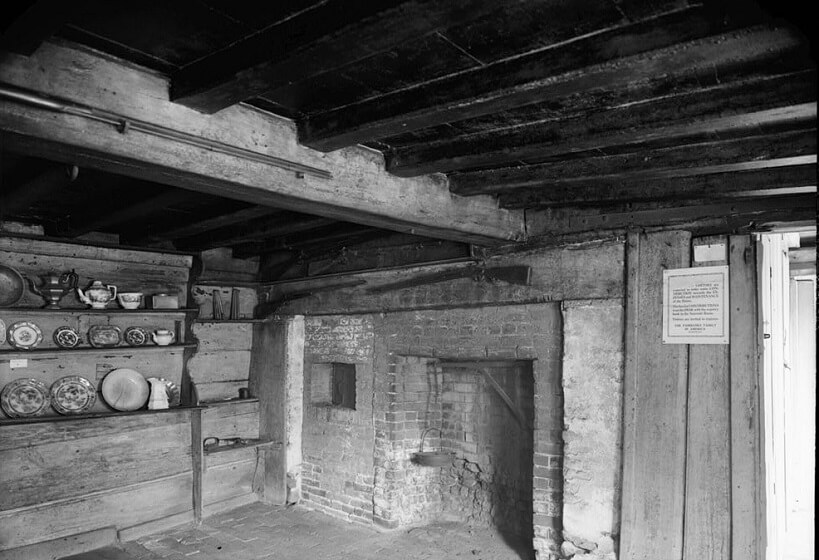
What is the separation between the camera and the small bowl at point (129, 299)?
4898mm

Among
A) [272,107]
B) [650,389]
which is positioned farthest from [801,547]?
[272,107]

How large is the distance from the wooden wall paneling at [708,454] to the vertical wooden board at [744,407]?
4cm

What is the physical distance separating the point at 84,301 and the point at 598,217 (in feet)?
12.8

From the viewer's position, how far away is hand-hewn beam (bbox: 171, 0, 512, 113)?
4.85ft

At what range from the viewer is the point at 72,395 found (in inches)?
182

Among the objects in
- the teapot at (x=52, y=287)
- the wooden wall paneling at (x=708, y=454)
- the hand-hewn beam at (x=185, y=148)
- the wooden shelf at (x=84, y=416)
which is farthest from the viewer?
the teapot at (x=52, y=287)

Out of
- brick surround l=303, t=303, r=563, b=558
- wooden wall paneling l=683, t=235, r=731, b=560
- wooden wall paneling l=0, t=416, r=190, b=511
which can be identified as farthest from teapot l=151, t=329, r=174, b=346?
wooden wall paneling l=683, t=235, r=731, b=560

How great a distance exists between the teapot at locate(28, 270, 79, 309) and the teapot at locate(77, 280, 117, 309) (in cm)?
14

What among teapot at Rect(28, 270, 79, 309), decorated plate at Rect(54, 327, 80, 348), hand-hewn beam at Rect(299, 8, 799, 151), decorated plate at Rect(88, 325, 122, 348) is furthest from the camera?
decorated plate at Rect(88, 325, 122, 348)

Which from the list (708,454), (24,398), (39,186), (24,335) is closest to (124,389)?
(24,398)

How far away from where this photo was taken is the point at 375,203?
296 centimetres

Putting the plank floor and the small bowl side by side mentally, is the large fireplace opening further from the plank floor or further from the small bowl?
the small bowl

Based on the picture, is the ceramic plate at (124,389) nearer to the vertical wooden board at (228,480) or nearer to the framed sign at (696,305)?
the vertical wooden board at (228,480)

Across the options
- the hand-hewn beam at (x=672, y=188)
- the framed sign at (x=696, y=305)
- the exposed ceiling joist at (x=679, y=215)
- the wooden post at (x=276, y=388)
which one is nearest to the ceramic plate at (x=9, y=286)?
the wooden post at (x=276, y=388)
